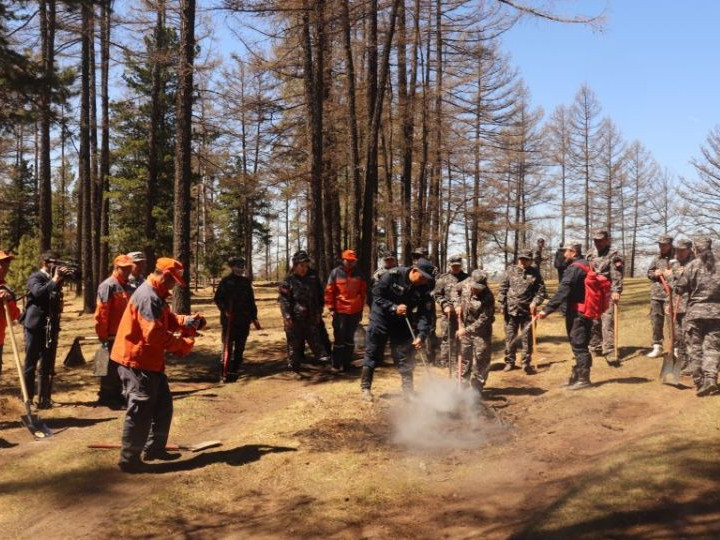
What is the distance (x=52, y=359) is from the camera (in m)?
8.30

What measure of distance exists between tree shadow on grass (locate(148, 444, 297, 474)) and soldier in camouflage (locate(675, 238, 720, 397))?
18.3ft

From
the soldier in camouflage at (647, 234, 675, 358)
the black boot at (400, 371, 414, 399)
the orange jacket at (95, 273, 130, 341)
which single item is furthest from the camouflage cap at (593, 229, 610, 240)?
the orange jacket at (95, 273, 130, 341)

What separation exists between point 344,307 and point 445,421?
12.1 ft

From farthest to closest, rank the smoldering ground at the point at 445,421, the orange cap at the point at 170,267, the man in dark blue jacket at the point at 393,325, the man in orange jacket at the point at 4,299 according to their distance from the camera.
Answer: the man in dark blue jacket at the point at 393,325, the man in orange jacket at the point at 4,299, the smoldering ground at the point at 445,421, the orange cap at the point at 170,267

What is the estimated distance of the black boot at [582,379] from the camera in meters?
8.73

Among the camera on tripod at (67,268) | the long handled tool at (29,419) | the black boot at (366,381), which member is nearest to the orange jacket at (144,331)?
→ the long handled tool at (29,419)

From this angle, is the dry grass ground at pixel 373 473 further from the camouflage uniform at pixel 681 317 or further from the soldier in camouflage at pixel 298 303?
the soldier in camouflage at pixel 298 303

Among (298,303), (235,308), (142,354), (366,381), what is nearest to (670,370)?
(366,381)

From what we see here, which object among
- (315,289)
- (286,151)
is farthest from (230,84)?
(315,289)

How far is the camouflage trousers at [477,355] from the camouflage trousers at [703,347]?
2.82m

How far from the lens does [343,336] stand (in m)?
10.6

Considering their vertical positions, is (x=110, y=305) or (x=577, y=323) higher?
(x=110, y=305)

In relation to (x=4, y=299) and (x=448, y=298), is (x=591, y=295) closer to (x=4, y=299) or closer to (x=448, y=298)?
(x=448, y=298)

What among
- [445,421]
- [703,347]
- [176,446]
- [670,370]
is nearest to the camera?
[176,446]
